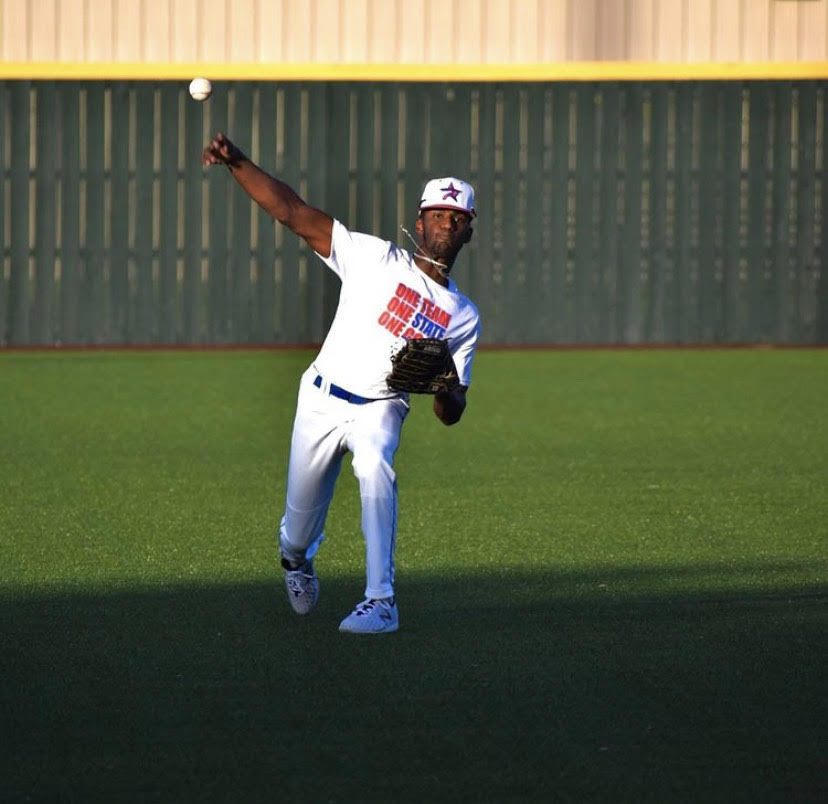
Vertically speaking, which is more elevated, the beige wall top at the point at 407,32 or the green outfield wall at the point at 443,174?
the beige wall top at the point at 407,32

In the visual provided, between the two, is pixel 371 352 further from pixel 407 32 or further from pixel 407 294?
pixel 407 32

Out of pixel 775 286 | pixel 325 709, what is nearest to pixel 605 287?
pixel 775 286

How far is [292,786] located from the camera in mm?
5531

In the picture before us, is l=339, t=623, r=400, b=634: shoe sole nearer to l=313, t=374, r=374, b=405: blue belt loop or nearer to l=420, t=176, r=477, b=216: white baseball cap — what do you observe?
l=313, t=374, r=374, b=405: blue belt loop

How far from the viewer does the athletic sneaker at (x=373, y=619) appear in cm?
786

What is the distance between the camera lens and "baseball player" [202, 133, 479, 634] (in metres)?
7.92

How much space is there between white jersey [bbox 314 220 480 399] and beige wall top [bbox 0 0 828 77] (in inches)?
724

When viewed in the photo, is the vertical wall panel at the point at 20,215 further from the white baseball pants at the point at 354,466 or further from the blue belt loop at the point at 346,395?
the blue belt loop at the point at 346,395

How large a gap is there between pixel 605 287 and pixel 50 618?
18878 mm

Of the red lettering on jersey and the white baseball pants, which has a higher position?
the red lettering on jersey

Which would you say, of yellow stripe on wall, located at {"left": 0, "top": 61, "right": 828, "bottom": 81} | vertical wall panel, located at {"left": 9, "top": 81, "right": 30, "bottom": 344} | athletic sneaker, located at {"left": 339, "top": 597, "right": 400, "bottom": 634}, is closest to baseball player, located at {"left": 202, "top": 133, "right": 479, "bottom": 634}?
athletic sneaker, located at {"left": 339, "top": 597, "right": 400, "bottom": 634}

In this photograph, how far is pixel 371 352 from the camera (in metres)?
8.03

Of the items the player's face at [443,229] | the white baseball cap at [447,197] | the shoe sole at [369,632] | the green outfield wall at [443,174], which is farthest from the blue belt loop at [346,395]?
the green outfield wall at [443,174]

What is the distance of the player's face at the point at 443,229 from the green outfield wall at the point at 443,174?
1800 centimetres
